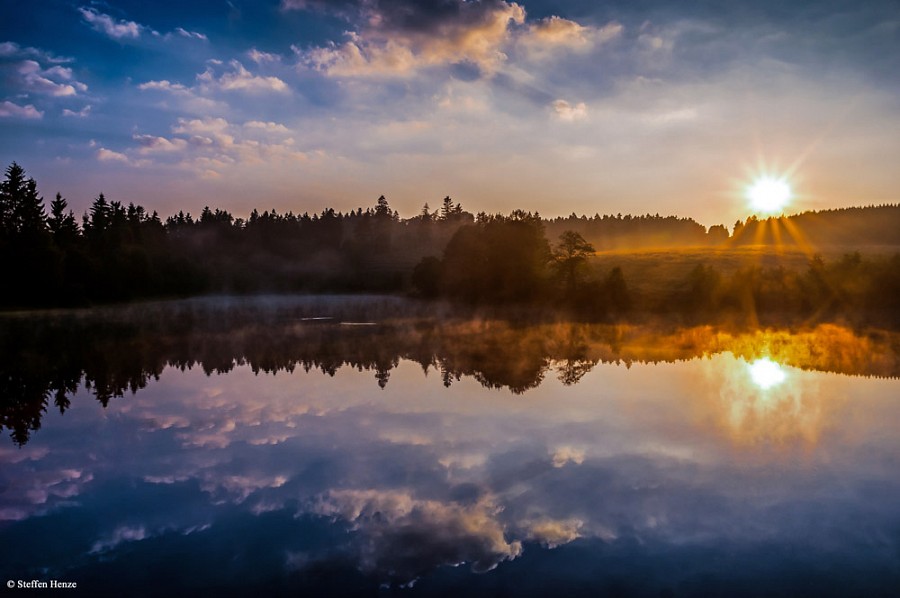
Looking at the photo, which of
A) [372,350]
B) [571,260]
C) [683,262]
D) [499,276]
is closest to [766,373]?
[372,350]

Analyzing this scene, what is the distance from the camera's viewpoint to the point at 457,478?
15.7 m

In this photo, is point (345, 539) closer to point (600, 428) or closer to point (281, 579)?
point (281, 579)

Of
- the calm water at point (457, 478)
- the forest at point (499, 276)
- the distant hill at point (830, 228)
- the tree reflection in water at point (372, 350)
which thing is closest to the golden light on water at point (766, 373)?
the calm water at point (457, 478)

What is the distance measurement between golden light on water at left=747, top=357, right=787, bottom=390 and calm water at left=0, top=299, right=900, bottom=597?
230mm

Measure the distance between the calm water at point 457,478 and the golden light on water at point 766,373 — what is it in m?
0.23

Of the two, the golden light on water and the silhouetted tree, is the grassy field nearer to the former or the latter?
the silhouetted tree

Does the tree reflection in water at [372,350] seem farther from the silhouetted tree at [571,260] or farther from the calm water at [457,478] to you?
the silhouetted tree at [571,260]

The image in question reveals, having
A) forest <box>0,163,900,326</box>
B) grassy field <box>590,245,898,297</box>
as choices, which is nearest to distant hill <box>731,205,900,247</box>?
forest <box>0,163,900,326</box>

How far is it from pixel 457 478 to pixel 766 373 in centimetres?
2314

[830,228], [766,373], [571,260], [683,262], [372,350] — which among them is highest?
[830,228]

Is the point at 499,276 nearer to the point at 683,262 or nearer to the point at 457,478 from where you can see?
the point at 683,262

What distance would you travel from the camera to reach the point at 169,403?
1012 inches

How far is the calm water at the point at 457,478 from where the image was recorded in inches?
428

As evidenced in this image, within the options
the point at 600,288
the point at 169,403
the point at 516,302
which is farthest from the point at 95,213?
the point at 169,403
